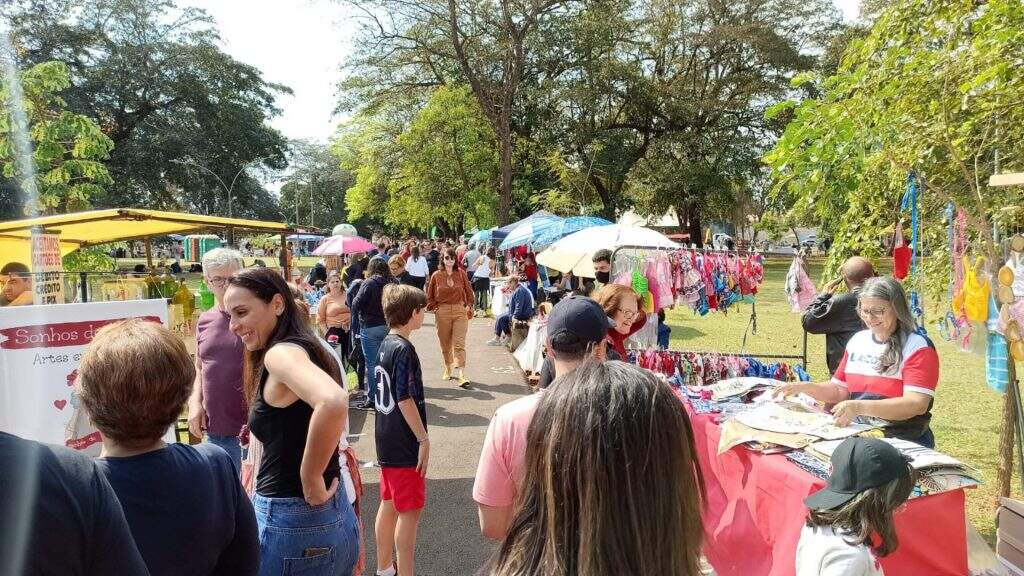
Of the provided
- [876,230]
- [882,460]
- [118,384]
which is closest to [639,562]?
[118,384]

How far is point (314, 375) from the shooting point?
2.12m

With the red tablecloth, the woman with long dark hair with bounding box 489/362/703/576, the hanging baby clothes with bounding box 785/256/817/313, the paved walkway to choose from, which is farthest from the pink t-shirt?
the hanging baby clothes with bounding box 785/256/817/313

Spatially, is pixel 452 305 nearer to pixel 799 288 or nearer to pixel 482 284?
pixel 799 288

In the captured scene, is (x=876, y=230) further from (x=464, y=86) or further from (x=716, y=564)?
(x=464, y=86)

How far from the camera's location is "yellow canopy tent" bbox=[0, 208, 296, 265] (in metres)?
5.17

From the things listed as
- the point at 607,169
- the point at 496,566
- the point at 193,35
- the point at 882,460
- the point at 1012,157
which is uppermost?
the point at 193,35

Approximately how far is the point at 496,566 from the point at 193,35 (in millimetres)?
39291

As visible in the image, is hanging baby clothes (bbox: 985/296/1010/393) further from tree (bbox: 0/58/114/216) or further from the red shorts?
tree (bbox: 0/58/114/216)

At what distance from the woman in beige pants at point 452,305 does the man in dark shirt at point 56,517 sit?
24.1 feet

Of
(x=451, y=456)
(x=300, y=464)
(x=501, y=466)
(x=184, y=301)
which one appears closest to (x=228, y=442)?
(x=300, y=464)

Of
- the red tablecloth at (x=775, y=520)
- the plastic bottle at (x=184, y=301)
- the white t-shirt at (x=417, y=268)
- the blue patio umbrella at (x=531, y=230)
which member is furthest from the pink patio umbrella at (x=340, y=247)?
the red tablecloth at (x=775, y=520)

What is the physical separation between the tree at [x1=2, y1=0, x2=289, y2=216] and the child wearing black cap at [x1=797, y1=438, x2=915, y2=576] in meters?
34.0

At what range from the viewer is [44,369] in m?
3.97

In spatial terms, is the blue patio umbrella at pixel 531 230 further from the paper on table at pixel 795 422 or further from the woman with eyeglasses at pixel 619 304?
the paper on table at pixel 795 422
